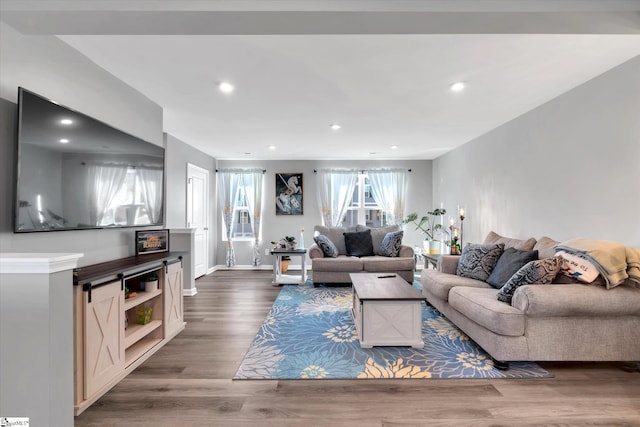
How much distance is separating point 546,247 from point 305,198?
4.64 m

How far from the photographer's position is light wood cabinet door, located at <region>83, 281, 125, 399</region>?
1.95 m

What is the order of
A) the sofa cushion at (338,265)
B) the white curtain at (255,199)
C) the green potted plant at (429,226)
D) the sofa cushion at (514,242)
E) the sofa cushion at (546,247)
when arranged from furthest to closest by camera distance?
1. the white curtain at (255,199)
2. the green potted plant at (429,226)
3. the sofa cushion at (338,265)
4. the sofa cushion at (514,242)
5. the sofa cushion at (546,247)

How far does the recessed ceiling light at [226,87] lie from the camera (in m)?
2.86

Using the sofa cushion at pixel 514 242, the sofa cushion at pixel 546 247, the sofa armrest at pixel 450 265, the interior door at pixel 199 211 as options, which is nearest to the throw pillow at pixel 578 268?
the sofa cushion at pixel 546 247

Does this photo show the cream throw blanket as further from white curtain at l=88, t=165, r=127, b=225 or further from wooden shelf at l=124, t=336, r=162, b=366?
white curtain at l=88, t=165, r=127, b=225

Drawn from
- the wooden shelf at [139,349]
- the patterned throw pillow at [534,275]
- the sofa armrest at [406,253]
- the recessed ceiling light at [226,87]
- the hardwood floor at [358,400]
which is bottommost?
the hardwood floor at [358,400]

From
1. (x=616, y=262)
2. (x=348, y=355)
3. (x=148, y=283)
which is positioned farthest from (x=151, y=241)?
(x=616, y=262)

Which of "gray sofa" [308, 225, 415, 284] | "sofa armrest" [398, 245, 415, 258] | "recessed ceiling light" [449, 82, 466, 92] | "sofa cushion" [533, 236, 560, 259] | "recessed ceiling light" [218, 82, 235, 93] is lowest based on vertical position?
"gray sofa" [308, 225, 415, 284]

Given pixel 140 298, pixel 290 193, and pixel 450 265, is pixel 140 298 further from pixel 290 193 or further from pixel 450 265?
pixel 290 193

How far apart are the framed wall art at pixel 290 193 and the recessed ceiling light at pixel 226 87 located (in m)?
3.81

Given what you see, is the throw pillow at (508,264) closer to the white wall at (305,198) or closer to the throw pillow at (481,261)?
the throw pillow at (481,261)

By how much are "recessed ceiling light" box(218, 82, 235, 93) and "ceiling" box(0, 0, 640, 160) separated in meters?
0.06

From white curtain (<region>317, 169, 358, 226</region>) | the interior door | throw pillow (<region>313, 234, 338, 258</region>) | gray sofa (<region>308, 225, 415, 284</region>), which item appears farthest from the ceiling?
white curtain (<region>317, 169, 358, 226</region>)

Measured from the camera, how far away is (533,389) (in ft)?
7.03
